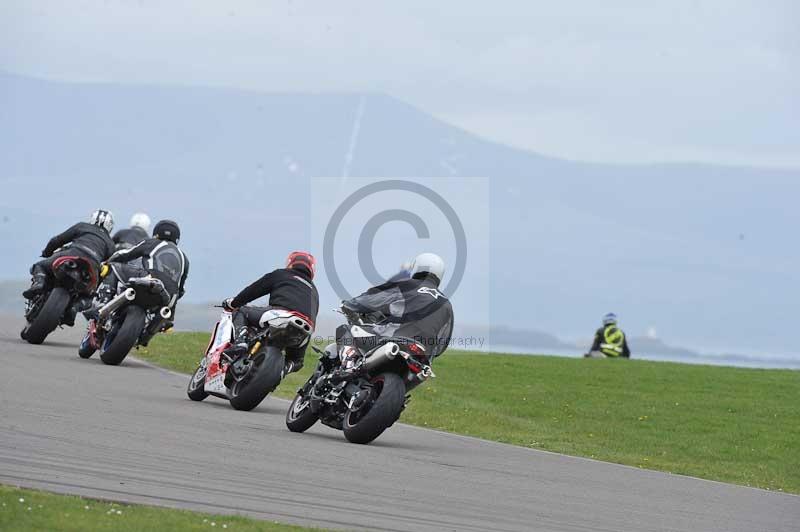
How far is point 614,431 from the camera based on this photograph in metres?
20.4

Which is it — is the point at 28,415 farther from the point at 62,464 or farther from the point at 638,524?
the point at 638,524

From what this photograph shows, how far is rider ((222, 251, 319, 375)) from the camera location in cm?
1675

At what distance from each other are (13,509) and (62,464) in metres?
1.98

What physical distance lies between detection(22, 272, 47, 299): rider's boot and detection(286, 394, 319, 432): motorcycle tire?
8500 mm

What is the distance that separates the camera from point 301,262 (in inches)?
682

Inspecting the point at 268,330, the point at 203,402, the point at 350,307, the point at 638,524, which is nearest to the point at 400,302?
the point at 350,307

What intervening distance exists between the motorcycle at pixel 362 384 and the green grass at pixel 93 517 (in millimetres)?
5511

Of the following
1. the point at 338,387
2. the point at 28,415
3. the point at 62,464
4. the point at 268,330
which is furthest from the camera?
the point at 268,330

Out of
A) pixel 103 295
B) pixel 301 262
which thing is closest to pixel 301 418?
pixel 301 262

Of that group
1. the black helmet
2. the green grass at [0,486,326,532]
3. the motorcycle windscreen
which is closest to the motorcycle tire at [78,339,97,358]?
the black helmet

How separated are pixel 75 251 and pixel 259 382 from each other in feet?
23.8

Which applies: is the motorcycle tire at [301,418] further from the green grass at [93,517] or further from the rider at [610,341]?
the rider at [610,341]

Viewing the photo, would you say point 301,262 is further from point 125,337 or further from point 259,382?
point 125,337

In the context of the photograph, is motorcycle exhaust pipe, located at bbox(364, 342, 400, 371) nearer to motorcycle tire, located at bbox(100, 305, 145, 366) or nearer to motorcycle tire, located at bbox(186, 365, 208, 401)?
motorcycle tire, located at bbox(186, 365, 208, 401)
